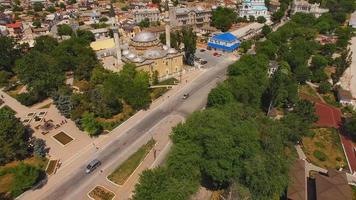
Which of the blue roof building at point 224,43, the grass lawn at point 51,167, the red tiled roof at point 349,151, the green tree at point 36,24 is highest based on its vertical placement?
the green tree at point 36,24

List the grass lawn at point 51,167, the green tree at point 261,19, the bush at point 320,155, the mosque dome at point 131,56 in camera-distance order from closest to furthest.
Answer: the grass lawn at point 51,167 → the bush at point 320,155 → the mosque dome at point 131,56 → the green tree at point 261,19

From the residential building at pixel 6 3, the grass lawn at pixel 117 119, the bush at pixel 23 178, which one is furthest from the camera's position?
the residential building at pixel 6 3

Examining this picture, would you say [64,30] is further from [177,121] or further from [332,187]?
[332,187]

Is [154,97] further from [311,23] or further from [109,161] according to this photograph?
[311,23]

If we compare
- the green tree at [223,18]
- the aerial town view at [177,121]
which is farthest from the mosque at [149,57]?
the green tree at [223,18]

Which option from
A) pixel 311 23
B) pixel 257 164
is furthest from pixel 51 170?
pixel 311 23

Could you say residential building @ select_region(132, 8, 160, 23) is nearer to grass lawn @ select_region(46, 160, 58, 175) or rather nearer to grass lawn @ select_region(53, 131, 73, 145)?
grass lawn @ select_region(53, 131, 73, 145)

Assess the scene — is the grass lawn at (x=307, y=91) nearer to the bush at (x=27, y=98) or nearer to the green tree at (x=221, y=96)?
the green tree at (x=221, y=96)

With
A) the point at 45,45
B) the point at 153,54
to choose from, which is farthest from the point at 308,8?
the point at 45,45

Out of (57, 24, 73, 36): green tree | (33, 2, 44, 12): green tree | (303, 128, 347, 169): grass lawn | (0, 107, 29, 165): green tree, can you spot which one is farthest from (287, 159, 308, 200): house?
(33, 2, 44, 12): green tree
